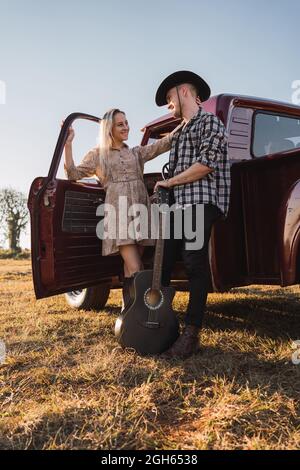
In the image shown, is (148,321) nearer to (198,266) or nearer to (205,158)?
(198,266)

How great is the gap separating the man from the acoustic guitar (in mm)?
87

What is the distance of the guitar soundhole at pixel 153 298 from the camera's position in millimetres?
2818

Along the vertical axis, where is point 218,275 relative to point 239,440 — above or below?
above

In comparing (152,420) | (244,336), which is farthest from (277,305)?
(152,420)

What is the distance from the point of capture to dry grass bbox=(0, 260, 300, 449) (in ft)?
5.71

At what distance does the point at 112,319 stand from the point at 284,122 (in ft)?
7.89

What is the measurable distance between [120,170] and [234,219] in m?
0.90

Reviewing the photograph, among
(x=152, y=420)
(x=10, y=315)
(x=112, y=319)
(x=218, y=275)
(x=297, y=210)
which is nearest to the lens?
(x=152, y=420)

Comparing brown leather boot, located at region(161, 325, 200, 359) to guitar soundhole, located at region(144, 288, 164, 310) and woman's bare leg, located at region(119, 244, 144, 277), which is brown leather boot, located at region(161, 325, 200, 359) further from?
woman's bare leg, located at region(119, 244, 144, 277)

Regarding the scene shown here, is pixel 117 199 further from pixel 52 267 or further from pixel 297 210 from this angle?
pixel 297 210

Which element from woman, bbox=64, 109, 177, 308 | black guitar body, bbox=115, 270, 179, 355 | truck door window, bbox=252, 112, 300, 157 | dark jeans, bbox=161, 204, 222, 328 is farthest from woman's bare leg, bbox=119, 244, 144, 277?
truck door window, bbox=252, 112, 300, 157

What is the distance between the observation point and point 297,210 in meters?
2.71

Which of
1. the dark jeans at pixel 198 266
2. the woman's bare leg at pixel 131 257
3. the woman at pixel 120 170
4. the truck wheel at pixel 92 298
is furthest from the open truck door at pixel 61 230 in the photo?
the truck wheel at pixel 92 298
